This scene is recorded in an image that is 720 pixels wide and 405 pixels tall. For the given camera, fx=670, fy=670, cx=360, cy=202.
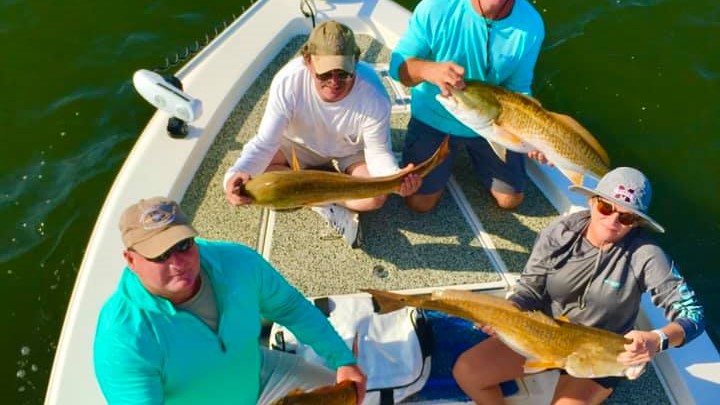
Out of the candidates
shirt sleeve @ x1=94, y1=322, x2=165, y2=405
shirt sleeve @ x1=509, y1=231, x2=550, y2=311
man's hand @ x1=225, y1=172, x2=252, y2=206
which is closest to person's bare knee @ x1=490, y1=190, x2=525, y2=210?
shirt sleeve @ x1=509, y1=231, x2=550, y2=311

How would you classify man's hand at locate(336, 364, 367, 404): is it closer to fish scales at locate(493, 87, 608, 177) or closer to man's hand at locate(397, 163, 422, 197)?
man's hand at locate(397, 163, 422, 197)

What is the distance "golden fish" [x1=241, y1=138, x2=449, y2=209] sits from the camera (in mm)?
3180

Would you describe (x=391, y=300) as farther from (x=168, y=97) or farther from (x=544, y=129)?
(x=168, y=97)

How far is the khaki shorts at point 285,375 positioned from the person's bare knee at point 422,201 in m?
1.46

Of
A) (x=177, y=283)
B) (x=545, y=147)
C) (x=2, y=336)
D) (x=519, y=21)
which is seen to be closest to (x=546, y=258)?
(x=545, y=147)

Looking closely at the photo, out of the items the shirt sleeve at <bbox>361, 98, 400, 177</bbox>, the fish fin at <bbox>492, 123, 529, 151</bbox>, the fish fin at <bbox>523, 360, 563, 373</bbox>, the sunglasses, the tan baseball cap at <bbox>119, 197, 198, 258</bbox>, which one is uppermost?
the tan baseball cap at <bbox>119, 197, 198, 258</bbox>

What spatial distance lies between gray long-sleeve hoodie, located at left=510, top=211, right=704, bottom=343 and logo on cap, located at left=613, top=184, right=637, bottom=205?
0.23 m

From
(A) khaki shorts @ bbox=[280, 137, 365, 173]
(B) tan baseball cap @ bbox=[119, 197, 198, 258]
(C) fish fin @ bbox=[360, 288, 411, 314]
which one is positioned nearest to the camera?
(B) tan baseball cap @ bbox=[119, 197, 198, 258]

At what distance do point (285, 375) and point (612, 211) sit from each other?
1.63 metres

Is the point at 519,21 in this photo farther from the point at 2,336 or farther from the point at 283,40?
the point at 2,336

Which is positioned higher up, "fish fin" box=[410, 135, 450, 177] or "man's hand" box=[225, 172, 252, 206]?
"fish fin" box=[410, 135, 450, 177]

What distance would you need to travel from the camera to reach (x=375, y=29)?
5.57 meters

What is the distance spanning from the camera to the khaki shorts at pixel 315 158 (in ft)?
13.4

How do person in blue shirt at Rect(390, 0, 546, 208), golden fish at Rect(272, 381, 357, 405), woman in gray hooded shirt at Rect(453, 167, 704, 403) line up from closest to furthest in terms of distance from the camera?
golden fish at Rect(272, 381, 357, 405) → woman in gray hooded shirt at Rect(453, 167, 704, 403) → person in blue shirt at Rect(390, 0, 546, 208)
